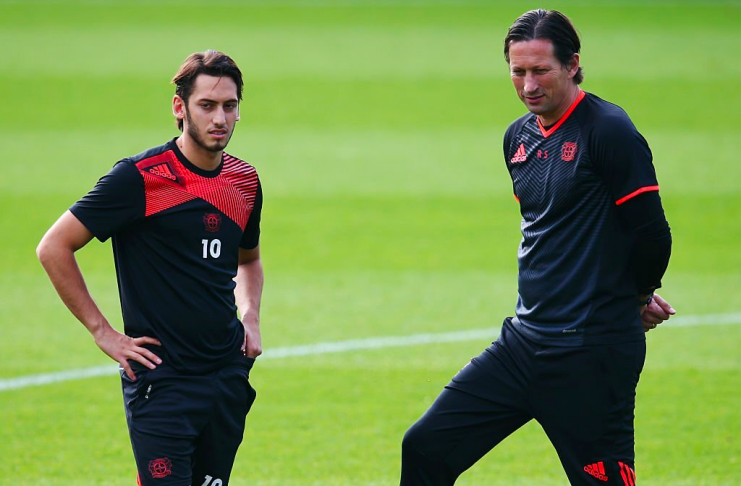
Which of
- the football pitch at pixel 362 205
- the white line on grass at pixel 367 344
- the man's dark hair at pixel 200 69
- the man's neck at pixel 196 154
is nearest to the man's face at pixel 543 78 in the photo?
the man's dark hair at pixel 200 69

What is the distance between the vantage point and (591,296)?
441 centimetres

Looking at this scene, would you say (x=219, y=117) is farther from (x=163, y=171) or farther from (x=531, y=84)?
(x=531, y=84)

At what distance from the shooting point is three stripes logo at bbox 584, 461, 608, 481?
4387 mm

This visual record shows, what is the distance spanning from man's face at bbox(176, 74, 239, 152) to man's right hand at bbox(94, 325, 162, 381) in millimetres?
810

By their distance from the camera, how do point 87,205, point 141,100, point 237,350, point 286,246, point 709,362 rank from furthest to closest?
point 141,100
point 286,246
point 709,362
point 237,350
point 87,205

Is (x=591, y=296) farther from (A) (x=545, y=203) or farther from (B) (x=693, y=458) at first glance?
(B) (x=693, y=458)

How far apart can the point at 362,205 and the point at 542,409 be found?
8205mm

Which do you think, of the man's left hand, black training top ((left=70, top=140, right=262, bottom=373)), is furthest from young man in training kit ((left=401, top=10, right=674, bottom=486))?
black training top ((left=70, top=140, right=262, bottom=373))

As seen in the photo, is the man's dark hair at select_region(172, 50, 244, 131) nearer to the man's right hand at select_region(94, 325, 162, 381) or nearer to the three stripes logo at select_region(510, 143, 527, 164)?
the man's right hand at select_region(94, 325, 162, 381)

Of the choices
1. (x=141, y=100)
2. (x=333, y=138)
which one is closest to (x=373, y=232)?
(x=333, y=138)

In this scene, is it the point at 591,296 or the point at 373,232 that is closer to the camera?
the point at 591,296

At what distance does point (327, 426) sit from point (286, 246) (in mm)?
4447

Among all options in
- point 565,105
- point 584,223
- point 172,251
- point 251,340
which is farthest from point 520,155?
point 172,251

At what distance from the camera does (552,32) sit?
4.50m
